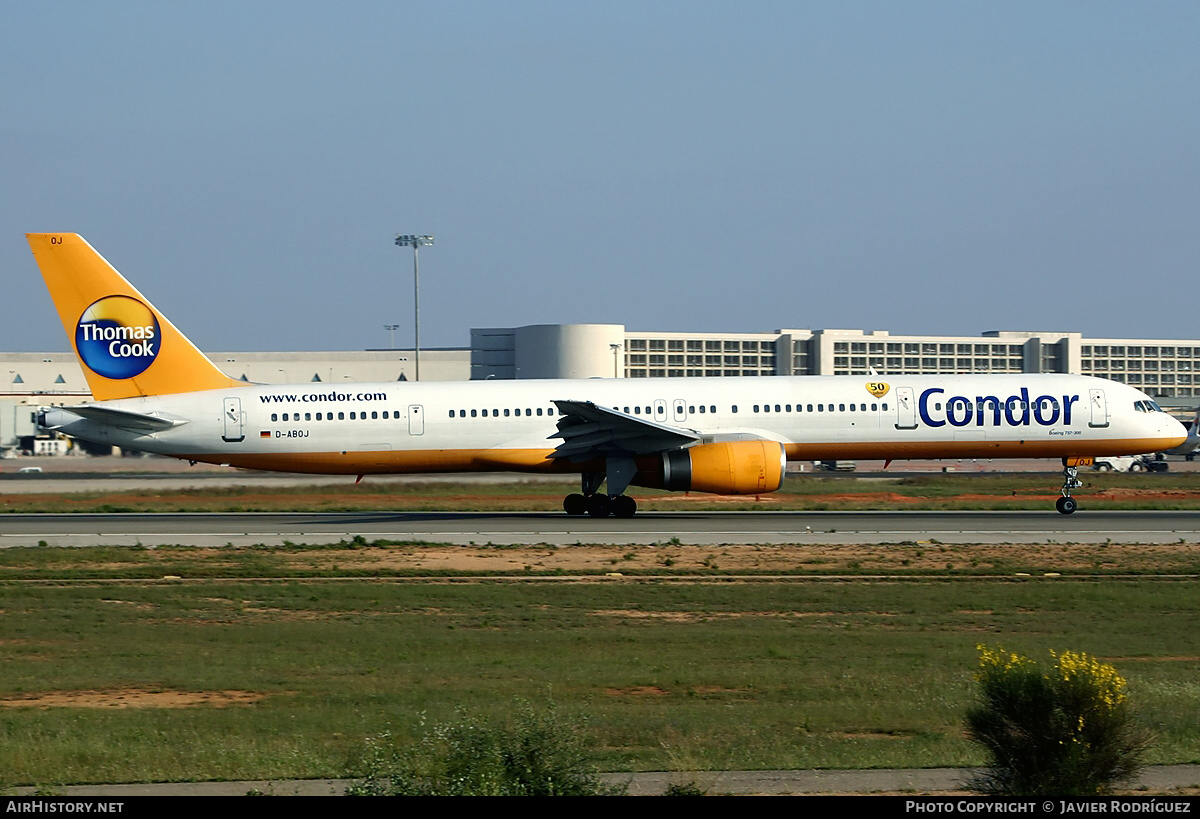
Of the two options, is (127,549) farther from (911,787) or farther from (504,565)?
(911,787)

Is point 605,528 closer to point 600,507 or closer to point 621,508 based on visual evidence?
point 621,508

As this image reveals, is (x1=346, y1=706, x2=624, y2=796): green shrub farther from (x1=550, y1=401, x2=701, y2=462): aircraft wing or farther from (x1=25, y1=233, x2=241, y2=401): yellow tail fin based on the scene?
(x1=25, y1=233, x2=241, y2=401): yellow tail fin

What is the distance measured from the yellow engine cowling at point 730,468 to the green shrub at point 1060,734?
78.4ft

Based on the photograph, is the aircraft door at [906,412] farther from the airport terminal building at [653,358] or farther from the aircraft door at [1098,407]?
the airport terminal building at [653,358]

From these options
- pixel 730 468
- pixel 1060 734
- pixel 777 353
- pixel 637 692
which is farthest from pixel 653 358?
pixel 1060 734

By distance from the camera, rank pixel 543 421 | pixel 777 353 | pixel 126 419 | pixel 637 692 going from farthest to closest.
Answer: pixel 777 353, pixel 543 421, pixel 126 419, pixel 637 692

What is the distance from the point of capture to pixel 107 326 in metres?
34.3

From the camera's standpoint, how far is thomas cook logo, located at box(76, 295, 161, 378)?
113 feet

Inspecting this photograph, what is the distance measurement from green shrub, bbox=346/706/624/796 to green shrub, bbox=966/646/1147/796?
8.51ft

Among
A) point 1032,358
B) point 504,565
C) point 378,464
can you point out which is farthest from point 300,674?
point 1032,358

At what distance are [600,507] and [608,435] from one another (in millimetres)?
2362

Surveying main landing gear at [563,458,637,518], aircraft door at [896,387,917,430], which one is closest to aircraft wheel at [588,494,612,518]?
main landing gear at [563,458,637,518]

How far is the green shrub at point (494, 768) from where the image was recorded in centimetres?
698
